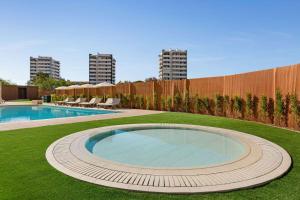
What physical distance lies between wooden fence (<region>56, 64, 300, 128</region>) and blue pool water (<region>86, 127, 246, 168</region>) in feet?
11.8

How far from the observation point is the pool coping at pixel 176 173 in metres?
3.54

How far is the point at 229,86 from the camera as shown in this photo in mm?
12625

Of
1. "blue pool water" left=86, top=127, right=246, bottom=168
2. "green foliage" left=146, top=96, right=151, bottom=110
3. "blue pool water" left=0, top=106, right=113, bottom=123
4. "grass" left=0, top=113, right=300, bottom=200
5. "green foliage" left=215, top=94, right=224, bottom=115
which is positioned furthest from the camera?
"green foliage" left=146, top=96, right=151, bottom=110

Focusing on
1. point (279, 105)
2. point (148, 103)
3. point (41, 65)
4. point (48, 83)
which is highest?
point (41, 65)

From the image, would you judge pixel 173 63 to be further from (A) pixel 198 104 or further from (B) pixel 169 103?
(A) pixel 198 104

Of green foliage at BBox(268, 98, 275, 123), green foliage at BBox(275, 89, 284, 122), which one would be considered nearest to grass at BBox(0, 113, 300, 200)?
green foliage at BBox(275, 89, 284, 122)

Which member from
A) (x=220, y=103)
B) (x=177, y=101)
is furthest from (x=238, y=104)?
(x=177, y=101)

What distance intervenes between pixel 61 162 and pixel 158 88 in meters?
13.6

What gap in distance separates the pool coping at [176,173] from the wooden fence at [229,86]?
4.36 m

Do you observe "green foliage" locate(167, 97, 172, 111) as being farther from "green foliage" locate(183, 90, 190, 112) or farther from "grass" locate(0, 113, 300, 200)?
"grass" locate(0, 113, 300, 200)

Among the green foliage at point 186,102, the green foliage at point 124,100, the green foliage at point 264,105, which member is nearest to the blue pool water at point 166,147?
the green foliage at point 264,105

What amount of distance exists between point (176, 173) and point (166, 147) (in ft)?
9.56

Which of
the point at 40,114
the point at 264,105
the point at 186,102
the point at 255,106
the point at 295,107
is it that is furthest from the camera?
the point at 40,114

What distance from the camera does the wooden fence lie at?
8.81 metres
